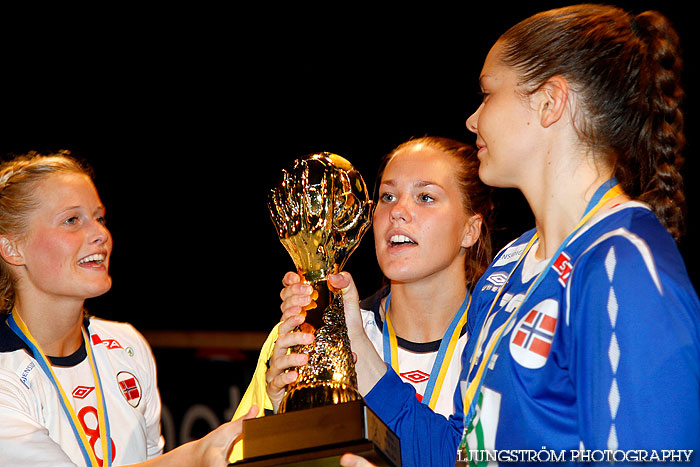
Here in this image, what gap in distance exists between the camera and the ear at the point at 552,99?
1140mm

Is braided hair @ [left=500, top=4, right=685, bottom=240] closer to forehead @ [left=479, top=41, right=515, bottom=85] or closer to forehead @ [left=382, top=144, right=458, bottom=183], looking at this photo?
forehead @ [left=479, top=41, right=515, bottom=85]

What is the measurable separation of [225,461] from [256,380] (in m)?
0.29

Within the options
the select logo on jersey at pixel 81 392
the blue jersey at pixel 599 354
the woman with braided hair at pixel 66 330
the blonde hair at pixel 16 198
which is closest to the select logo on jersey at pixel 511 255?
the blue jersey at pixel 599 354

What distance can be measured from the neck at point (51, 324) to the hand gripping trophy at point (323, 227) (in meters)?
0.93

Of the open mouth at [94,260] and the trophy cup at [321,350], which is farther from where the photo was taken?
the open mouth at [94,260]

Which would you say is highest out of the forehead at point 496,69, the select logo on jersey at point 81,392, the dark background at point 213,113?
the dark background at point 213,113

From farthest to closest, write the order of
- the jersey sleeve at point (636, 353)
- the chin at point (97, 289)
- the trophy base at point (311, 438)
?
the chin at point (97, 289) < the trophy base at point (311, 438) < the jersey sleeve at point (636, 353)

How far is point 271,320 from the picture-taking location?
4.11 metres

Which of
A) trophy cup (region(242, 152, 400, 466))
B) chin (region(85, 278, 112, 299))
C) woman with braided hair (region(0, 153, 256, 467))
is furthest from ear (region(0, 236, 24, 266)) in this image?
trophy cup (region(242, 152, 400, 466))

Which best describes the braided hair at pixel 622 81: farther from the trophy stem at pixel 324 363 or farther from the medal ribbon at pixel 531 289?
the trophy stem at pixel 324 363

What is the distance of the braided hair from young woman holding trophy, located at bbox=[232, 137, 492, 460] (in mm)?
696

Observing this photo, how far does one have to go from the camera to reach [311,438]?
1137mm

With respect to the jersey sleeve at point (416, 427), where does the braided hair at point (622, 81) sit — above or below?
above

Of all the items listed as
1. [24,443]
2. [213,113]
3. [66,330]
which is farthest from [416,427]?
[213,113]
